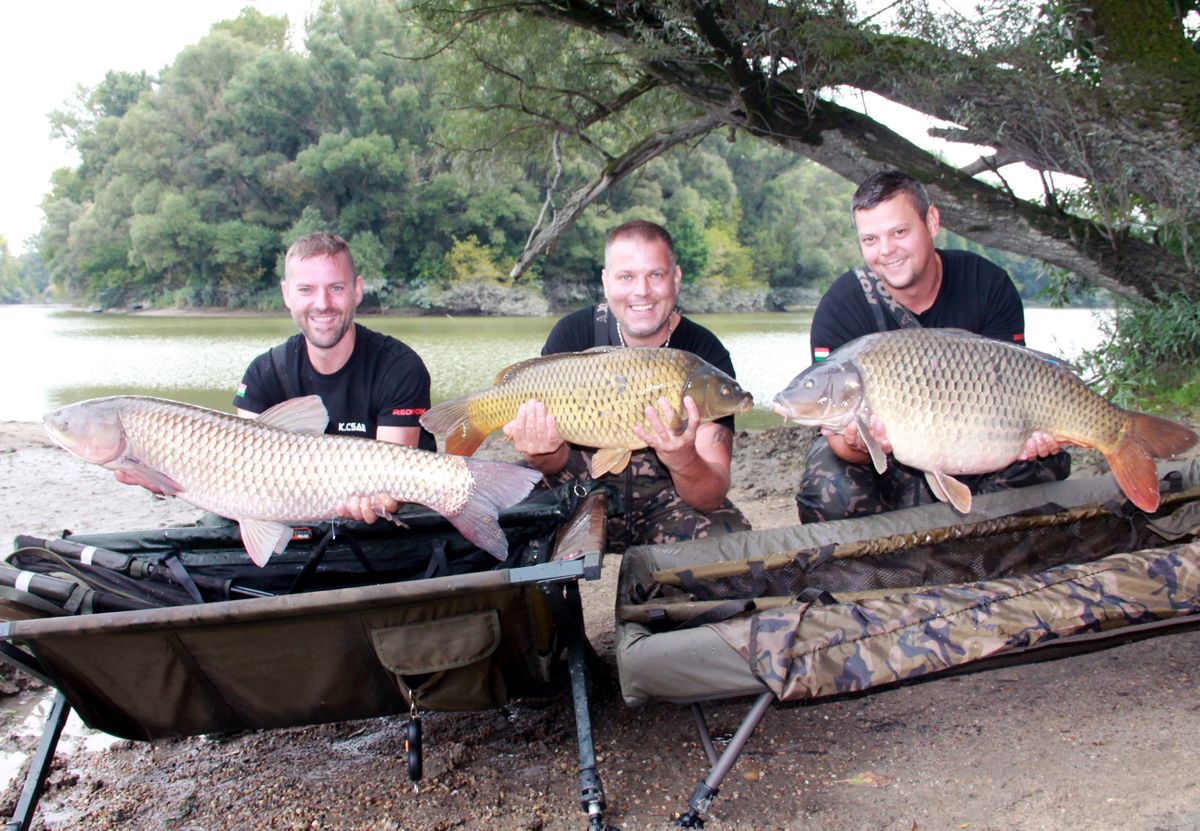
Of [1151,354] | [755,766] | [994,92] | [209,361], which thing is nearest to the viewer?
[755,766]

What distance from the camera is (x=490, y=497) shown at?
1610 mm

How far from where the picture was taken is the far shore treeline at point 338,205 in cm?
2866

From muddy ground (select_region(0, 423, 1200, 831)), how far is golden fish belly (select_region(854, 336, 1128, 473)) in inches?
17.7

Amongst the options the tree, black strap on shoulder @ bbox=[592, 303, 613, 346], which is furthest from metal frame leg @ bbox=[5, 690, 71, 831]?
the tree

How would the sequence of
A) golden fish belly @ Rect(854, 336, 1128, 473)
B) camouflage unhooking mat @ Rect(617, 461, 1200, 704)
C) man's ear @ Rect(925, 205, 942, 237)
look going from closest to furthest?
camouflage unhooking mat @ Rect(617, 461, 1200, 704) < golden fish belly @ Rect(854, 336, 1128, 473) < man's ear @ Rect(925, 205, 942, 237)

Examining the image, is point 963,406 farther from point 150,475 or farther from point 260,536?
point 150,475

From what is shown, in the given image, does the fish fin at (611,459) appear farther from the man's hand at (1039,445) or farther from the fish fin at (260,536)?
the man's hand at (1039,445)

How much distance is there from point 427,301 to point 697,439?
2578 cm

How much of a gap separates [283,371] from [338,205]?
2972 centimetres

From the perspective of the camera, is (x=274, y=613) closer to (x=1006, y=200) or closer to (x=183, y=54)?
(x=1006, y=200)

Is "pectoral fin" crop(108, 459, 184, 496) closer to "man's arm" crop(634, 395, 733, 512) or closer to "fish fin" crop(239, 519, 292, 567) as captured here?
"fish fin" crop(239, 519, 292, 567)

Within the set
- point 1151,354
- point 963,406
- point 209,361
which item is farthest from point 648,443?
point 209,361

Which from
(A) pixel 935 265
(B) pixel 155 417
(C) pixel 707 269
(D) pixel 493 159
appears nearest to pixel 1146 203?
(A) pixel 935 265

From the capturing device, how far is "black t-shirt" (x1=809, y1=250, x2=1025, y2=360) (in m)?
2.32
